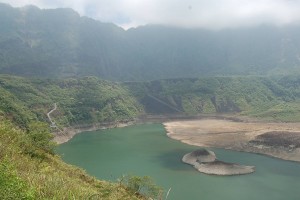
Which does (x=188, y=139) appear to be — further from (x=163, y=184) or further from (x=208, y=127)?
(x=163, y=184)

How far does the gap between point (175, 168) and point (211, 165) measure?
8.13m

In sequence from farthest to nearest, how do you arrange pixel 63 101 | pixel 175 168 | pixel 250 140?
pixel 63 101
pixel 250 140
pixel 175 168

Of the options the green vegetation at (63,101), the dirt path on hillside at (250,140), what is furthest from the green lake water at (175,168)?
the green vegetation at (63,101)

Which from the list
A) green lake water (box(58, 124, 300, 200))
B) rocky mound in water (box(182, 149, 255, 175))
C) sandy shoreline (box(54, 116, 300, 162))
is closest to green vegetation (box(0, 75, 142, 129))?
sandy shoreline (box(54, 116, 300, 162))

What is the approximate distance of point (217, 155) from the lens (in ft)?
348

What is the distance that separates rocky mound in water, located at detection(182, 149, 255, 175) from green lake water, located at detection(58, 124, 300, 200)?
1.84 m

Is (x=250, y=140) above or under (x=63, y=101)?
under

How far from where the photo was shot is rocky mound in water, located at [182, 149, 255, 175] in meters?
84.9

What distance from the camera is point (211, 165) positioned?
88562mm

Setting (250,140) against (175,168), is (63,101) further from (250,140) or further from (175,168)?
(175,168)

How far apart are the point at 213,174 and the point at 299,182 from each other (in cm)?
1729

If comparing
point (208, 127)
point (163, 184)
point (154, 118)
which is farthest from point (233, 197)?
point (154, 118)

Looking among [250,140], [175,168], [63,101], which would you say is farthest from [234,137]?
[63,101]

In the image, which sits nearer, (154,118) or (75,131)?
(75,131)
